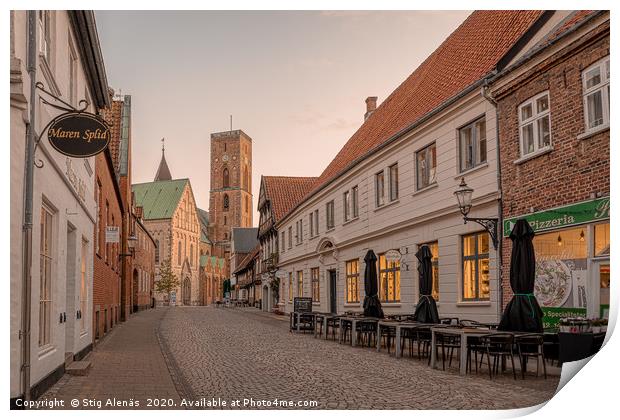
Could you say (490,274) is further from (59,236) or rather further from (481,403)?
(59,236)

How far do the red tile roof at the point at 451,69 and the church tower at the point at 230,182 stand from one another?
81.7 metres

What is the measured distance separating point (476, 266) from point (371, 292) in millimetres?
4070

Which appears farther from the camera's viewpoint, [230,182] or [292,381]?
[230,182]

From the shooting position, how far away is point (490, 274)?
14773 millimetres

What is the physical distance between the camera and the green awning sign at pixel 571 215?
1093 cm

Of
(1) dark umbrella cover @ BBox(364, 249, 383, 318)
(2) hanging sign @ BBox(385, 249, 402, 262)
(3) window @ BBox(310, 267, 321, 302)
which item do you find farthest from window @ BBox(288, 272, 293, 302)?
A: (2) hanging sign @ BBox(385, 249, 402, 262)

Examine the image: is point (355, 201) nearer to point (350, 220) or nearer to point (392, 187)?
point (350, 220)

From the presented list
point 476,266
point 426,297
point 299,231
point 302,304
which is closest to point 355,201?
point 302,304

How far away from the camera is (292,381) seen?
35.0 ft

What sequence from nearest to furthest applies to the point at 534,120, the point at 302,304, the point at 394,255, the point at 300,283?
the point at 534,120, the point at 394,255, the point at 302,304, the point at 300,283

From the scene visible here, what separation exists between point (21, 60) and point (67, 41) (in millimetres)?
4465

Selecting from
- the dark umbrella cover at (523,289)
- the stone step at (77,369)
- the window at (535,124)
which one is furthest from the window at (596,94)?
the stone step at (77,369)

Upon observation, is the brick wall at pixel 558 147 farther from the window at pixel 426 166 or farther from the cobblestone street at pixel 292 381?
the window at pixel 426 166

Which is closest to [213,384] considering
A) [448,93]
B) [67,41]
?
[67,41]
